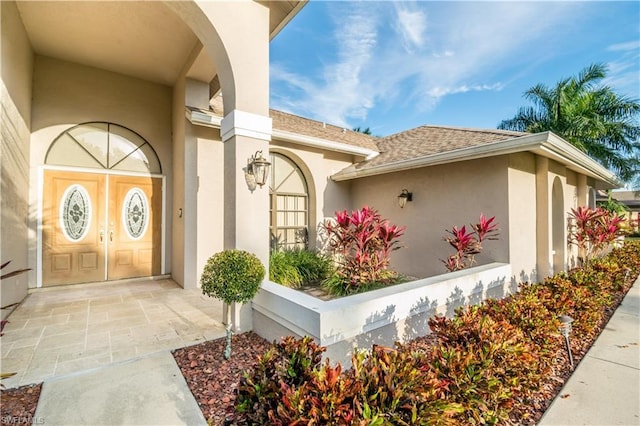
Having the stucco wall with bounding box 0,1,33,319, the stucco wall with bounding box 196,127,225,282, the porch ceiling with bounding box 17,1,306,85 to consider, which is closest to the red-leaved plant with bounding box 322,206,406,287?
the stucco wall with bounding box 196,127,225,282

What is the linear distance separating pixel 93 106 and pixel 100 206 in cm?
233

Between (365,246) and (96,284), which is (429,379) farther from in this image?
(96,284)

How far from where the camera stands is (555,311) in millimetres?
3600

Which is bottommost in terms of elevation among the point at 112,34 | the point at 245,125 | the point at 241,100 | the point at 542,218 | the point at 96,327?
the point at 96,327

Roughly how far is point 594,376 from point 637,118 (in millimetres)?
16513

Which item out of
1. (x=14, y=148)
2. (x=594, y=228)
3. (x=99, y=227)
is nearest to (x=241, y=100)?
(x=14, y=148)

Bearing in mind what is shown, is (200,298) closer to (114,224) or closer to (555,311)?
(114,224)

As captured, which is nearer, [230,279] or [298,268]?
[230,279]

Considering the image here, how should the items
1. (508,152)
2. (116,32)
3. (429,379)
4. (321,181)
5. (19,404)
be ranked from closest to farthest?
(429,379), (19,404), (508,152), (116,32), (321,181)

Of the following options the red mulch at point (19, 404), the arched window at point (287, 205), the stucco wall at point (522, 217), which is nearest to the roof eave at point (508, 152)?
the stucco wall at point (522, 217)

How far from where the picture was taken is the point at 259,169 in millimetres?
Answer: 4215

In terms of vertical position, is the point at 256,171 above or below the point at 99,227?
above

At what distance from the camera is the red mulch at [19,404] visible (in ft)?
7.60

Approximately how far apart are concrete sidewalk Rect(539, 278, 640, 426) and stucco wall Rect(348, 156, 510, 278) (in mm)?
2068
